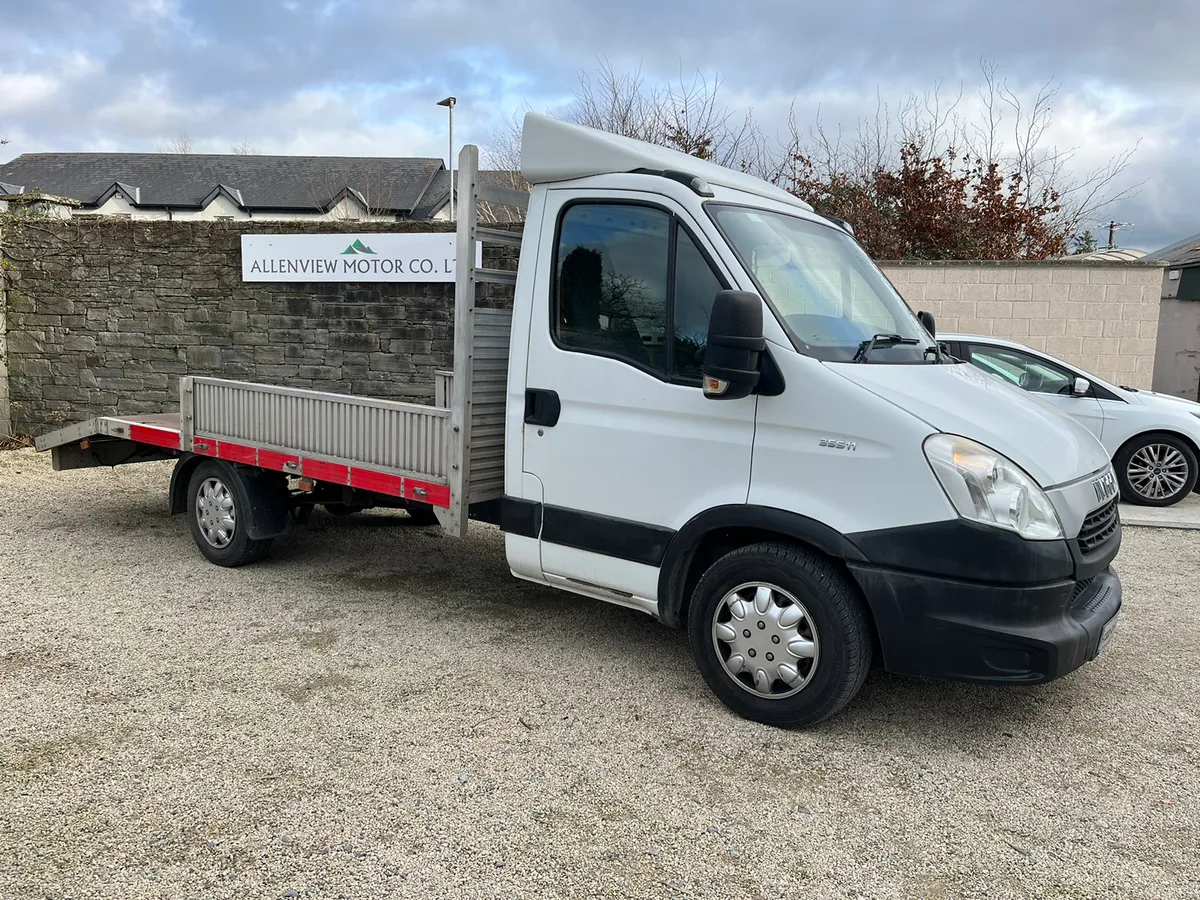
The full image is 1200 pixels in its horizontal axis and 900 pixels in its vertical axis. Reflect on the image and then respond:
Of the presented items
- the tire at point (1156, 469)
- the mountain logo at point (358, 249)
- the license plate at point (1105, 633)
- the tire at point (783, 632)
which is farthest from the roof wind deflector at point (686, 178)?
the mountain logo at point (358, 249)

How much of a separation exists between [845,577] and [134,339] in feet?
32.0

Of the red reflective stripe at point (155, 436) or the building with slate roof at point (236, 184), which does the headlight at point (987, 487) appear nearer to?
the red reflective stripe at point (155, 436)

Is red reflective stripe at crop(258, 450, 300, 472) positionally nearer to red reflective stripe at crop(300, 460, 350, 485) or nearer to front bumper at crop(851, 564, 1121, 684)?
red reflective stripe at crop(300, 460, 350, 485)

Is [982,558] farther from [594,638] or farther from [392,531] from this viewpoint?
[392,531]

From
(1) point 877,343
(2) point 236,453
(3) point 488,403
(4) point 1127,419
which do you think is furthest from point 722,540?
(4) point 1127,419

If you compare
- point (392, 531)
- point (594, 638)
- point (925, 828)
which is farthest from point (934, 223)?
point (925, 828)

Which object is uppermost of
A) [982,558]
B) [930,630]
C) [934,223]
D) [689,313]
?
[934,223]

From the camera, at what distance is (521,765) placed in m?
3.47

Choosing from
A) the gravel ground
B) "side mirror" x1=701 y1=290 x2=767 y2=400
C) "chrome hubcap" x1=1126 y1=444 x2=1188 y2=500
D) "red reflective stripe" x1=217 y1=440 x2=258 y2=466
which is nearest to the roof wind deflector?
"side mirror" x1=701 y1=290 x2=767 y2=400

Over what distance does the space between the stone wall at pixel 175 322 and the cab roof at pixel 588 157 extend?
5.75 meters

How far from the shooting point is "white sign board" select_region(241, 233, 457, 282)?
984 centimetres

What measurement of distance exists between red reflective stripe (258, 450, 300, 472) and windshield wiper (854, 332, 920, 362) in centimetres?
326

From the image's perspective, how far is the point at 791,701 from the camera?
146 inches

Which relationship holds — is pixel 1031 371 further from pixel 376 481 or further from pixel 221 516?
pixel 221 516
